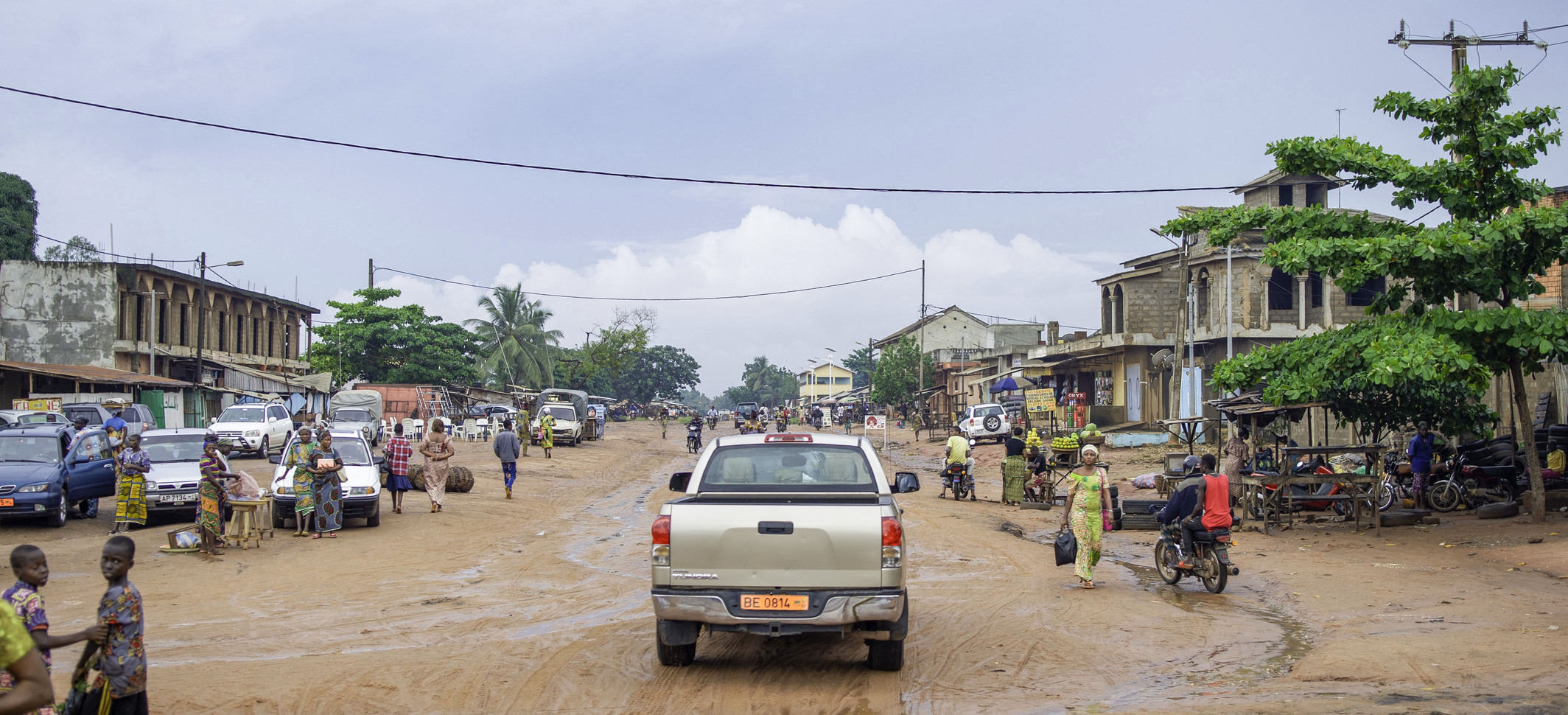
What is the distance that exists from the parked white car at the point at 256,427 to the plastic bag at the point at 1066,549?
77.2 feet

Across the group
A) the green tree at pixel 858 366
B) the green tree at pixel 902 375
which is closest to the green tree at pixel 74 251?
the green tree at pixel 902 375

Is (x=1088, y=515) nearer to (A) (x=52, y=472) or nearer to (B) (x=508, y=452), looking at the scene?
(B) (x=508, y=452)

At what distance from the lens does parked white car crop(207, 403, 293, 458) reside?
2783cm

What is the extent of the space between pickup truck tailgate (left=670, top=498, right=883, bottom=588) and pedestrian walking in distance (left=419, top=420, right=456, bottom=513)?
1292cm

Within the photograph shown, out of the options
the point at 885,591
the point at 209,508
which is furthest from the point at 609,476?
the point at 885,591

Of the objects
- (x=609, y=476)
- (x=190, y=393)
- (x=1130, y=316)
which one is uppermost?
(x=1130, y=316)

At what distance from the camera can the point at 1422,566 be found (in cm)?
1286

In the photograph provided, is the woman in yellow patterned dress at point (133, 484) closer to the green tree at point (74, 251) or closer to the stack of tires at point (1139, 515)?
the stack of tires at point (1139, 515)

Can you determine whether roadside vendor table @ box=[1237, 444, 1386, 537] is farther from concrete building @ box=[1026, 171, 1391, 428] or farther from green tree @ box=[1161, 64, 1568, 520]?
concrete building @ box=[1026, 171, 1391, 428]

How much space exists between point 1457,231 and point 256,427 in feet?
90.3

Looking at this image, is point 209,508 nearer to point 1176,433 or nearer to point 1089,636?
point 1089,636

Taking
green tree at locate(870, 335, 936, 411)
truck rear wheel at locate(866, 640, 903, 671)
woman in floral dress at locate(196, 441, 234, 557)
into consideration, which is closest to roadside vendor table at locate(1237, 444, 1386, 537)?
truck rear wheel at locate(866, 640, 903, 671)

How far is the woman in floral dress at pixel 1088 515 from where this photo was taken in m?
11.4

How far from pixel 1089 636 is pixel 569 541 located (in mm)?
9527
